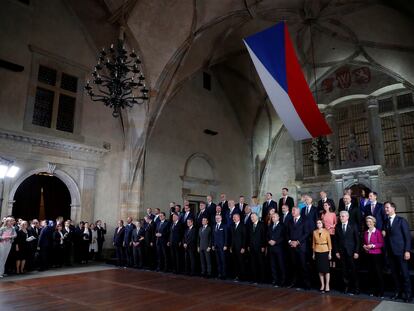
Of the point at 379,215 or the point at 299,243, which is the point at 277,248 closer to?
the point at 299,243

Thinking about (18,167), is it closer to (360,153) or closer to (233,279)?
(233,279)

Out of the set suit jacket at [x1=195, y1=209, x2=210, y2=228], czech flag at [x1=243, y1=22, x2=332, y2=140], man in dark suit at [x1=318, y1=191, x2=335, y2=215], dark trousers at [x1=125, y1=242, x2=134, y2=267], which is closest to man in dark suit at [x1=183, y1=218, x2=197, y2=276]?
suit jacket at [x1=195, y1=209, x2=210, y2=228]

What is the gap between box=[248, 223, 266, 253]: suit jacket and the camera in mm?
6680

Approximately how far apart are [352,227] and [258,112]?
442 inches

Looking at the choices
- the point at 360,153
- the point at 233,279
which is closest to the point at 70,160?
the point at 233,279

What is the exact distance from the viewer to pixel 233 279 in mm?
7059

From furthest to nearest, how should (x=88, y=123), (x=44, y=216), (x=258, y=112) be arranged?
(x=258, y=112), (x=88, y=123), (x=44, y=216)

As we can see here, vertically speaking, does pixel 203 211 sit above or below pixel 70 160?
below

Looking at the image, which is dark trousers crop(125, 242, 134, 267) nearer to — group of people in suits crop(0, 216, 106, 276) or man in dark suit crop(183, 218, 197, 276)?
group of people in suits crop(0, 216, 106, 276)

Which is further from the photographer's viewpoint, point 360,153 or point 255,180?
point 255,180

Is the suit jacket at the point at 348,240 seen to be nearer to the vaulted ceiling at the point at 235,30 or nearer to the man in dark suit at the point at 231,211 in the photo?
the man in dark suit at the point at 231,211

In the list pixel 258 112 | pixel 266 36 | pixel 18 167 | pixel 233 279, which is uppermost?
pixel 258 112

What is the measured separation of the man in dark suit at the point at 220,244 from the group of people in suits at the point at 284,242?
0.02m

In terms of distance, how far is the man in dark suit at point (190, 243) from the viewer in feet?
25.3
